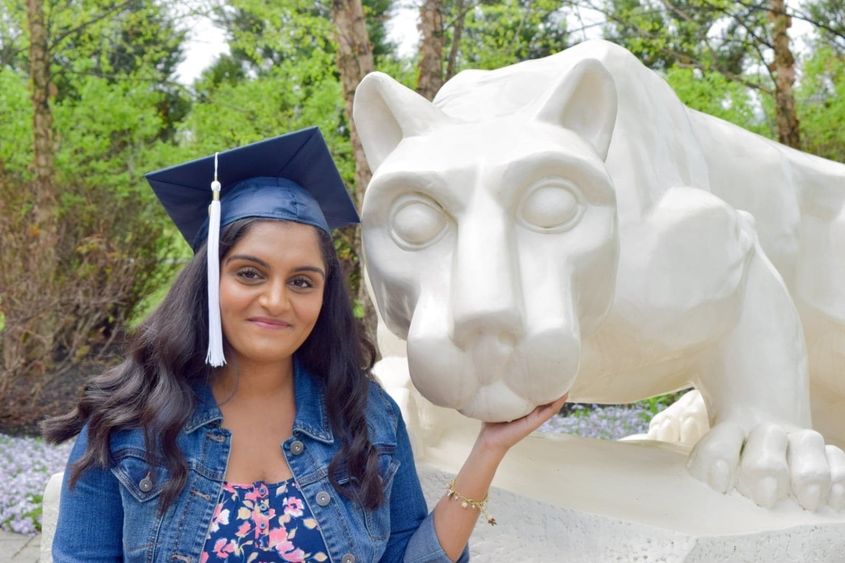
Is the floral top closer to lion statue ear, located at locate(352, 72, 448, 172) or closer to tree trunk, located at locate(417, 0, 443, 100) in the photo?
lion statue ear, located at locate(352, 72, 448, 172)

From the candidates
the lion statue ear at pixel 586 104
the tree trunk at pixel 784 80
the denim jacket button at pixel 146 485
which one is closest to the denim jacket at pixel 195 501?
the denim jacket button at pixel 146 485

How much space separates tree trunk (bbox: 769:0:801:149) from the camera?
7.55m

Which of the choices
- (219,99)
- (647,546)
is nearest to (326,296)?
(647,546)

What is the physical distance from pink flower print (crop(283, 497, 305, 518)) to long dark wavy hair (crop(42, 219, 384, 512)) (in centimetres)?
8

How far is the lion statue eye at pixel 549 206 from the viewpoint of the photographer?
5.34ft

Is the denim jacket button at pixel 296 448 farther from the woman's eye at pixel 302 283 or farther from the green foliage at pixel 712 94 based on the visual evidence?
the green foliage at pixel 712 94

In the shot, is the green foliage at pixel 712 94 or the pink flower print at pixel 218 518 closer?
the pink flower print at pixel 218 518

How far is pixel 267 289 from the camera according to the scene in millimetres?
1618

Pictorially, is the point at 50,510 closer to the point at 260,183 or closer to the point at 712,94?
the point at 260,183

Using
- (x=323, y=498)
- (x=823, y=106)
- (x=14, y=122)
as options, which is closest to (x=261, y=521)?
(x=323, y=498)

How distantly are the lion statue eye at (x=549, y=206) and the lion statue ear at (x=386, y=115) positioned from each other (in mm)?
289

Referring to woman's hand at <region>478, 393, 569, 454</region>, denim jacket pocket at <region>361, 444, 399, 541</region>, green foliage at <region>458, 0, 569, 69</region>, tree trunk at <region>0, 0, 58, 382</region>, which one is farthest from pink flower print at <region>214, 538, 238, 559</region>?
green foliage at <region>458, 0, 569, 69</region>

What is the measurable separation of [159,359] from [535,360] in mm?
630

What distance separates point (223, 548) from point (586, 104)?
39.0 inches
